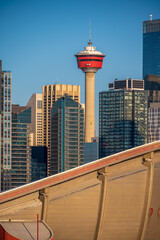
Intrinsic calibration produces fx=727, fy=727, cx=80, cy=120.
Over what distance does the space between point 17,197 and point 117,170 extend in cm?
517

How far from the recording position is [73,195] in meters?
36.2

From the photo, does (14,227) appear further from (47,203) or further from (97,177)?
(97,177)

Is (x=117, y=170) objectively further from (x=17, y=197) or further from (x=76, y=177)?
(x=17, y=197)

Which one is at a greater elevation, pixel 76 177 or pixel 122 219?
pixel 76 177

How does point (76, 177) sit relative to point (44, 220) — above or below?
above

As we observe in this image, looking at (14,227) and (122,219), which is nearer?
(14,227)

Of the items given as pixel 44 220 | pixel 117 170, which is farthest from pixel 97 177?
pixel 44 220

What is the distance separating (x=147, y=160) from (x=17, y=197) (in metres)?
6.72

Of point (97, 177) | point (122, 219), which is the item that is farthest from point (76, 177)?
point (122, 219)

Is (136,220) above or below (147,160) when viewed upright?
below

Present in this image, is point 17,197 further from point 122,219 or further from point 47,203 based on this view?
point 122,219

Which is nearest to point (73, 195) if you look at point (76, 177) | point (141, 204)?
point (76, 177)

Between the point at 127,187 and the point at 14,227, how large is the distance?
6.60 meters

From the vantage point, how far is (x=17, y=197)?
3500 centimetres
